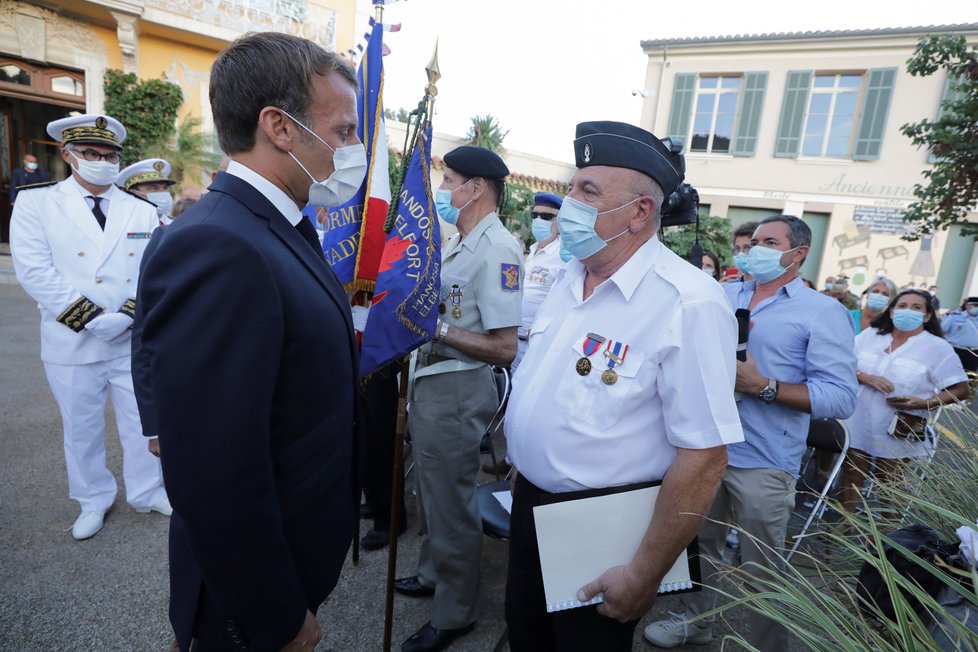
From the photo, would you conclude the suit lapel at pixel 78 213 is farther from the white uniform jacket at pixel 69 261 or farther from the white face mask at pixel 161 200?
the white face mask at pixel 161 200

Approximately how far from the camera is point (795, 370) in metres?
2.26

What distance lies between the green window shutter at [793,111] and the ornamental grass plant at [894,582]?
1633cm

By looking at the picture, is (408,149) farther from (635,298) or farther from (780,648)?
(780,648)

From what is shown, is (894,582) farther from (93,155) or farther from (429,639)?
(93,155)

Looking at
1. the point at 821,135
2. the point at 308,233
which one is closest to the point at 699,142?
the point at 821,135

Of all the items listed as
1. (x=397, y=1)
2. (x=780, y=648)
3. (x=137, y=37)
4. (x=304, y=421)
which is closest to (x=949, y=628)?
(x=304, y=421)

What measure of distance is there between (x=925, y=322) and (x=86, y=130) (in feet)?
19.4

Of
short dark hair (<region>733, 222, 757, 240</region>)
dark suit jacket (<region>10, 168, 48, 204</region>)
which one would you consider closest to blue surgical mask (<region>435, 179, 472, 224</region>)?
short dark hair (<region>733, 222, 757, 240</region>)

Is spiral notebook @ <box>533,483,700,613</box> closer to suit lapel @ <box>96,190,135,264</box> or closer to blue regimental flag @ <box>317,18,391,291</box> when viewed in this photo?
blue regimental flag @ <box>317,18,391,291</box>

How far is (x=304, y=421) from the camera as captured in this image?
1.15 metres

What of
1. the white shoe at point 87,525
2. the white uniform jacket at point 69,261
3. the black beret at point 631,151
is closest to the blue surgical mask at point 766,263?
the black beret at point 631,151

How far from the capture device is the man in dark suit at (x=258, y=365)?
96cm

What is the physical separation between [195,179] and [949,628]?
14.1 metres

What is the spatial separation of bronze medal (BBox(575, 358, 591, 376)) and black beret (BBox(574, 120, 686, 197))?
64 centimetres
